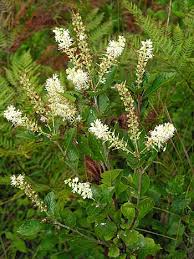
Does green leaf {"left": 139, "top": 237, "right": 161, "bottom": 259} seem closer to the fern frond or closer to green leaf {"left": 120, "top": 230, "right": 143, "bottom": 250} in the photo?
green leaf {"left": 120, "top": 230, "right": 143, "bottom": 250}

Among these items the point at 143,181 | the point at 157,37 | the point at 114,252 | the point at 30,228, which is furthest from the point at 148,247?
the point at 157,37

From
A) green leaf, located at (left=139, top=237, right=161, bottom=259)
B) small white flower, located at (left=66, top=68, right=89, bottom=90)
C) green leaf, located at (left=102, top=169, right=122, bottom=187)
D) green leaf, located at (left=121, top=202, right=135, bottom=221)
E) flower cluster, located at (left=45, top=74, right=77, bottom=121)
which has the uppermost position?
small white flower, located at (left=66, top=68, right=89, bottom=90)

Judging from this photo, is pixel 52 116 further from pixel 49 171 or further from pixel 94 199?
pixel 49 171

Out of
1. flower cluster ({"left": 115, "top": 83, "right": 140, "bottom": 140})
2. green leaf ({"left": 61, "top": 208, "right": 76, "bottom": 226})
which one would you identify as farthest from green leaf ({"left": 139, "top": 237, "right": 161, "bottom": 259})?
flower cluster ({"left": 115, "top": 83, "right": 140, "bottom": 140})

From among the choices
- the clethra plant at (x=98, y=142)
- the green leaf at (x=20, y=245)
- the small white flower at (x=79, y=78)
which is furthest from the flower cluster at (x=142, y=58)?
the green leaf at (x=20, y=245)

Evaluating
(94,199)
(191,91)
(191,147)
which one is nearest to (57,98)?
(94,199)

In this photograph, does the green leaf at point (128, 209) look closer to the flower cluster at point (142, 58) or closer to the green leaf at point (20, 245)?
the flower cluster at point (142, 58)

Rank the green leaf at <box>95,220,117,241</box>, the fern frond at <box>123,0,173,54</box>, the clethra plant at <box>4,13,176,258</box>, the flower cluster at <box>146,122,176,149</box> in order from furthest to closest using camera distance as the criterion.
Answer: the fern frond at <box>123,0,173,54</box>
the green leaf at <box>95,220,117,241</box>
the clethra plant at <box>4,13,176,258</box>
the flower cluster at <box>146,122,176,149</box>

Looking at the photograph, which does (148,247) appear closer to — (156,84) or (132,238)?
(132,238)
